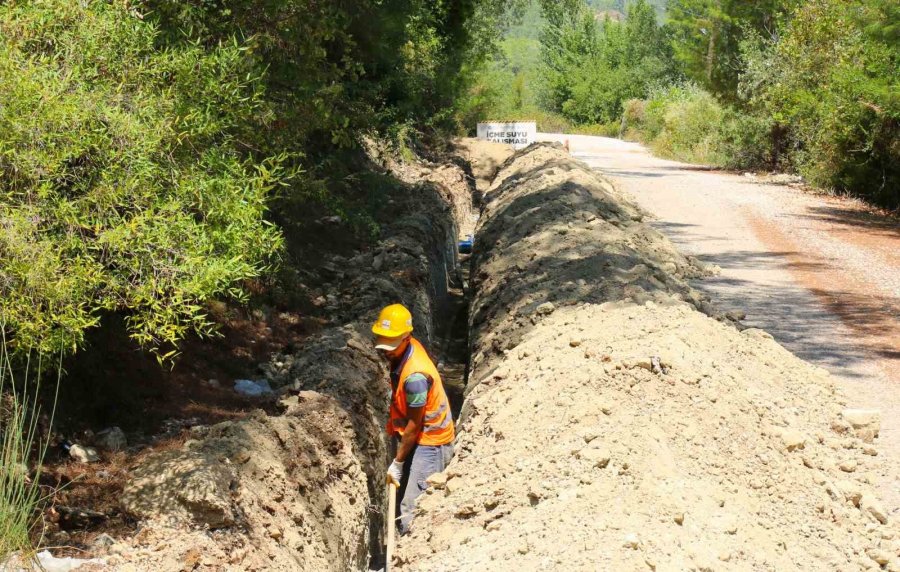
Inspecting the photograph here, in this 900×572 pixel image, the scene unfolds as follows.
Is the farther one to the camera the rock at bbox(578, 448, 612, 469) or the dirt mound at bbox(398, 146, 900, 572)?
the rock at bbox(578, 448, 612, 469)

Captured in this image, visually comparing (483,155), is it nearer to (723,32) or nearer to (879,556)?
(723,32)

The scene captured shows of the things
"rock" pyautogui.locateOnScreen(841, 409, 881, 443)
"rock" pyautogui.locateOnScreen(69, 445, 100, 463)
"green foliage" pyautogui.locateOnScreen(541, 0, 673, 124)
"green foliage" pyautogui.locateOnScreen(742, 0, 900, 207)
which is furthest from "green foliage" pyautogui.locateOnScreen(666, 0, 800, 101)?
"rock" pyautogui.locateOnScreen(69, 445, 100, 463)

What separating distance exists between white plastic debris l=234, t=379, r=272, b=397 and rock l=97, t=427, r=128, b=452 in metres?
1.87

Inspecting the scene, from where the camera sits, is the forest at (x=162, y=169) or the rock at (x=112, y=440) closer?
the forest at (x=162, y=169)

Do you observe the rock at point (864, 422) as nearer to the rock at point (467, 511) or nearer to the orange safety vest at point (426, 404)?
the orange safety vest at point (426, 404)

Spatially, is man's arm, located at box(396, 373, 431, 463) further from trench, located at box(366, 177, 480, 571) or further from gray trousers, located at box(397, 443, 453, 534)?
trench, located at box(366, 177, 480, 571)

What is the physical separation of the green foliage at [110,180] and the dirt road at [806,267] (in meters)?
5.00

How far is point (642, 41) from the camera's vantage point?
76125 millimetres

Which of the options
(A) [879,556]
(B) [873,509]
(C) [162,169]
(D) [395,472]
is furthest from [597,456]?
(C) [162,169]

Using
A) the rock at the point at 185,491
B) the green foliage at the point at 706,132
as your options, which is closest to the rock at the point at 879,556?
the rock at the point at 185,491

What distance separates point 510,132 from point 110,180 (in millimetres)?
23943

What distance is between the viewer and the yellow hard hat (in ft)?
22.1

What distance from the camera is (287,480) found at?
21.4 ft

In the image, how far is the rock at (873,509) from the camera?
6.70 metres
